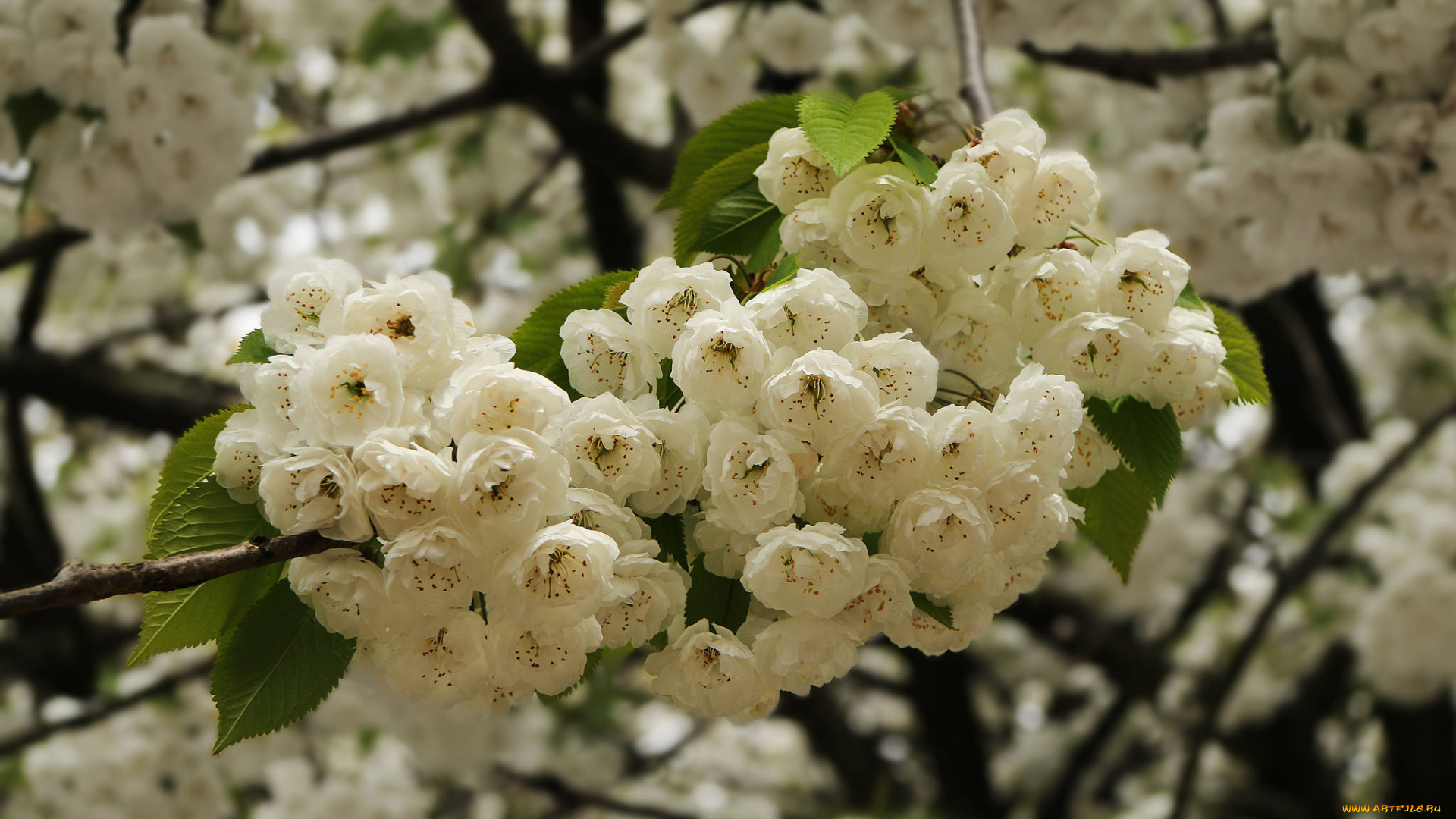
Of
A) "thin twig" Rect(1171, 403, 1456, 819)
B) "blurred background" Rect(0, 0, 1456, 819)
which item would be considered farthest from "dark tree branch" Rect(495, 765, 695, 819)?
"thin twig" Rect(1171, 403, 1456, 819)

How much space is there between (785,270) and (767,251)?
→ 2.9 inches

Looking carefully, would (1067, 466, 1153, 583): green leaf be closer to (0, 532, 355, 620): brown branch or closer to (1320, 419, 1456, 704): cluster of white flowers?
(0, 532, 355, 620): brown branch

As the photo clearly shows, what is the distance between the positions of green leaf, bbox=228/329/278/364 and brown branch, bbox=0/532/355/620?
19 cm

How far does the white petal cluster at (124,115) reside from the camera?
76.0 inches

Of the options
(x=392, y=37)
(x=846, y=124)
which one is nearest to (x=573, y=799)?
(x=392, y=37)

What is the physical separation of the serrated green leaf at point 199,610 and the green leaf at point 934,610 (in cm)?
53

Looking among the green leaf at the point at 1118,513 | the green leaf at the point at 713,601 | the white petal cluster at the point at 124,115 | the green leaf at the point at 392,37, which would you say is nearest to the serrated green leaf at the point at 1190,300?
the green leaf at the point at 1118,513

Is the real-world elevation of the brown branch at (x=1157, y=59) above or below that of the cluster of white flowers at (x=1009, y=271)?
below

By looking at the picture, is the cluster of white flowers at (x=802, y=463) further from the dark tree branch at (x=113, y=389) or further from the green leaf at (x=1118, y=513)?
the dark tree branch at (x=113, y=389)

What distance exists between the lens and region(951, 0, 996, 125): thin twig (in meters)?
1.34

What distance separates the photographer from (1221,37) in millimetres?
2689

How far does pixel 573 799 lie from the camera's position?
3.70 m

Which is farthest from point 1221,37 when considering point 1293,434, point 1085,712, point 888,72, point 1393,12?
point 1085,712

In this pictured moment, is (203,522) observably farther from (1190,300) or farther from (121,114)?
(121,114)
